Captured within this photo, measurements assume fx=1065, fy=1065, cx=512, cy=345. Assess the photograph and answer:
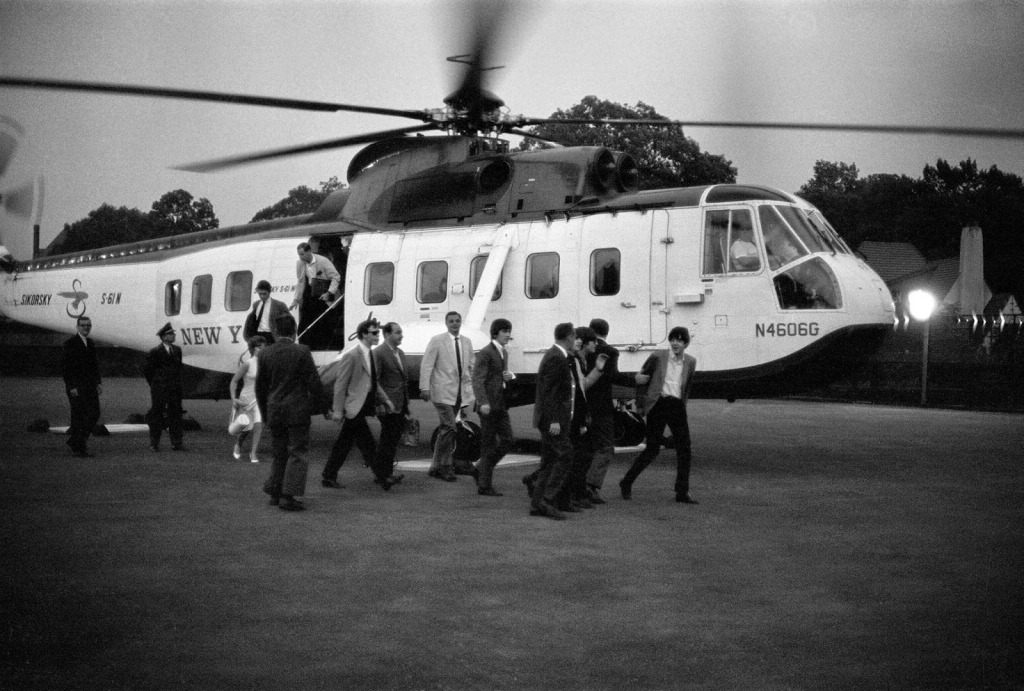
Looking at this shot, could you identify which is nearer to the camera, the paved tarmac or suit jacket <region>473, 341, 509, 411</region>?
the paved tarmac

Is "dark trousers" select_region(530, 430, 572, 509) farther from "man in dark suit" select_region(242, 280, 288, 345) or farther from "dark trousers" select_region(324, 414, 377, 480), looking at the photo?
"man in dark suit" select_region(242, 280, 288, 345)

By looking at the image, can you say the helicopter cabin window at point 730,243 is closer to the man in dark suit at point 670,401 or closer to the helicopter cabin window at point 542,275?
the helicopter cabin window at point 542,275

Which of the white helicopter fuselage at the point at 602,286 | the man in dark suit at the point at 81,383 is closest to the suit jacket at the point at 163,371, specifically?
the man in dark suit at the point at 81,383

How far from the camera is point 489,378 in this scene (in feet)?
35.9

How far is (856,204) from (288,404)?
60.4 m

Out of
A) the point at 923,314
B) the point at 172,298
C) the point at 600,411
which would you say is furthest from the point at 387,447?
the point at 923,314

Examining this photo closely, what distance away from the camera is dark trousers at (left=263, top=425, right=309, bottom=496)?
983 cm

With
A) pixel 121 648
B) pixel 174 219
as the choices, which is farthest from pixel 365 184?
pixel 174 219

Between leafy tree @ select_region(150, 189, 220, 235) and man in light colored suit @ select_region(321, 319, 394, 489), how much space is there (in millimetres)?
50804

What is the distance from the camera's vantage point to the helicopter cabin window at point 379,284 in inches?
607

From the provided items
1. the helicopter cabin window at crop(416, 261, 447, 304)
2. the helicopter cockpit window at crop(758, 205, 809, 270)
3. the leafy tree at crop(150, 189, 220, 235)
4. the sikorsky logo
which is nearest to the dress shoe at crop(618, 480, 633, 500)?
the helicopter cockpit window at crop(758, 205, 809, 270)

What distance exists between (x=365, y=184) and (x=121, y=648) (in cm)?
1164

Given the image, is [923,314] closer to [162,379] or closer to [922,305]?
[922,305]

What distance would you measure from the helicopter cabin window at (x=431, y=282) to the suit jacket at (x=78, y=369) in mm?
4430
